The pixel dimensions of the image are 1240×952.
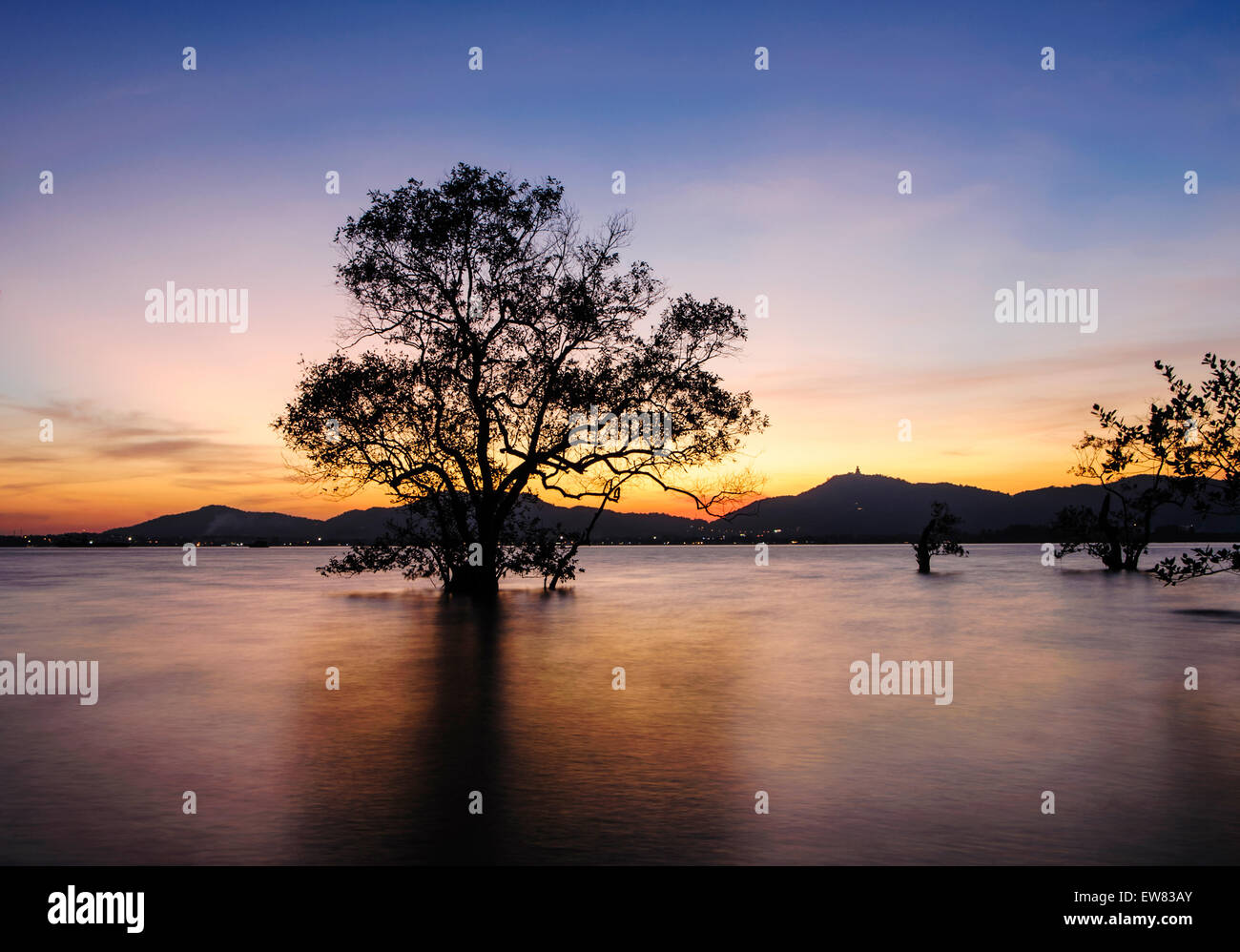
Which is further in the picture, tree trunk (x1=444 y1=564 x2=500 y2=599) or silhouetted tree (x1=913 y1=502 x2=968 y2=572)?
silhouetted tree (x1=913 y1=502 x2=968 y2=572)

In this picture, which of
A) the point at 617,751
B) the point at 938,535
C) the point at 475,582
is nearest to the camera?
the point at 617,751

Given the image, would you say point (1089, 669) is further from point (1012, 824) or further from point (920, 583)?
point (920, 583)

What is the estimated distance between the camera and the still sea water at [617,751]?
884cm

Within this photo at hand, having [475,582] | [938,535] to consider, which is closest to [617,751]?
[475,582]

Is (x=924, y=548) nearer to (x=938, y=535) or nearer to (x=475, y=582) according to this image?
(x=938, y=535)

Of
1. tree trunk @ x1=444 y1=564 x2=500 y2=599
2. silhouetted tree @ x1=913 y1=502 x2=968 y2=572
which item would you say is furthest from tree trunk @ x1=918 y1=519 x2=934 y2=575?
tree trunk @ x1=444 y1=564 x2=500 y2=599

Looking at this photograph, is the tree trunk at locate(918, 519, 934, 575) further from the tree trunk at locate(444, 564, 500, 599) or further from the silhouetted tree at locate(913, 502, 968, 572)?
the tree trunk at locate(444, 564, 500, 599)

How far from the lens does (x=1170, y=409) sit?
2564 cm

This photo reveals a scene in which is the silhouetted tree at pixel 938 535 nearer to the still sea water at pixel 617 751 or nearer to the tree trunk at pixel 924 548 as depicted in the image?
the tree trunk at pixel 924 548

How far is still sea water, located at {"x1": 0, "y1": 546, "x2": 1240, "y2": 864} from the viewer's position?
884cm

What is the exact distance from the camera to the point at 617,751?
13164mm

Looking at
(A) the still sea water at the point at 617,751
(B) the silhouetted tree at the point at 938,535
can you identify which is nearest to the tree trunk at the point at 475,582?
(A) the still sea water at the point at 617,751

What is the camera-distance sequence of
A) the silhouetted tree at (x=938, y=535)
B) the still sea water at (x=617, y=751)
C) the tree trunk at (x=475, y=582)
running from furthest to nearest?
the silhouetted tree at (x=938, y=535), the tree trunk at (x=475, y=582), the still sea water at (x=617, y=751)

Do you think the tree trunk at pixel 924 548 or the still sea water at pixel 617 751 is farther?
the tree trunk at pixel 924 548
